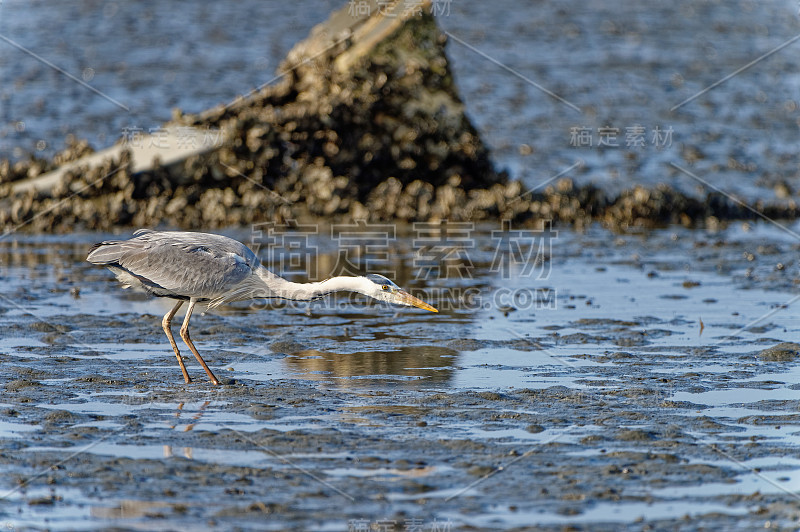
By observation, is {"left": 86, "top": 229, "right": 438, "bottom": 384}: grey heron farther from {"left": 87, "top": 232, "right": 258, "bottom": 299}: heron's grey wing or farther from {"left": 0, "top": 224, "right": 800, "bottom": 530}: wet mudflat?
{"left": 0, "top": 224, "right": 800, "bottom": 530}: wet mudflat

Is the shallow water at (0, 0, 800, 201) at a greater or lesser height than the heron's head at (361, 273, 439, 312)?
greater

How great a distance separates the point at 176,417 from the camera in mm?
7270

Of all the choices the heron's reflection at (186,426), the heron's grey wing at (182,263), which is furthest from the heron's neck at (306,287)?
the heron's reflection at (186,426)

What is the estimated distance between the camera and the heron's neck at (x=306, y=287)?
8555 mm

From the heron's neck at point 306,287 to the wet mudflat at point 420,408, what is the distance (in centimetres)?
60

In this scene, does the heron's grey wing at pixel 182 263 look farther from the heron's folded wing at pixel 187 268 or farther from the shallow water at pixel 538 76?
the shallow water at pixel 538 76

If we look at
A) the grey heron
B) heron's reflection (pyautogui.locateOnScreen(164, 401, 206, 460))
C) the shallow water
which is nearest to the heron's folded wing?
the grey heron

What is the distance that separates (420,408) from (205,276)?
2.18 m

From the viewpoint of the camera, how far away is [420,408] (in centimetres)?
749

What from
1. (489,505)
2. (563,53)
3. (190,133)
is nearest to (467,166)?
(190,133)

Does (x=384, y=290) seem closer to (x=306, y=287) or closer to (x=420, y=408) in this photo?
(x=306, y=287)

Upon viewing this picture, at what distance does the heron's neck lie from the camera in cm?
855

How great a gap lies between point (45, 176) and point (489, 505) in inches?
462

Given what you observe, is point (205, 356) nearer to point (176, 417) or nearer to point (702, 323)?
point (176, 417)
